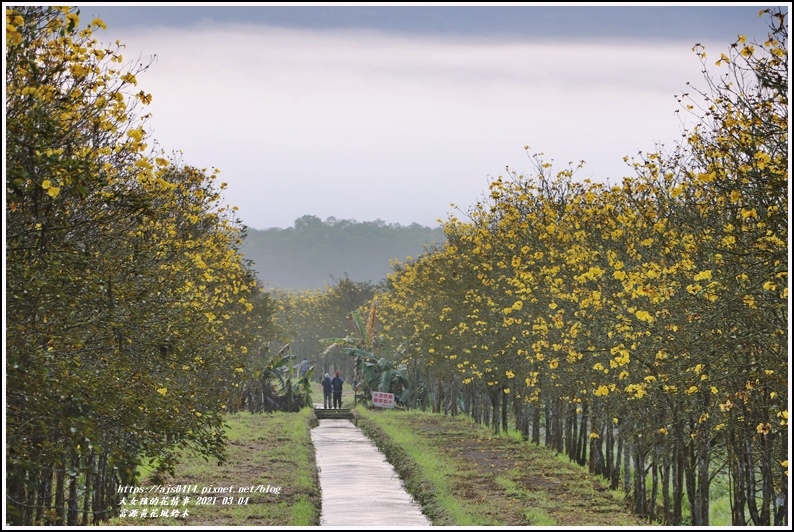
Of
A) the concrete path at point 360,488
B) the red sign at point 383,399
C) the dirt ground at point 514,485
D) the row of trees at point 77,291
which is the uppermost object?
the row of trees at point 77,291

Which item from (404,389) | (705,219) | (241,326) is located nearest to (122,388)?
(705,219)

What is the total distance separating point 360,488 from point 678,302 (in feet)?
44.4

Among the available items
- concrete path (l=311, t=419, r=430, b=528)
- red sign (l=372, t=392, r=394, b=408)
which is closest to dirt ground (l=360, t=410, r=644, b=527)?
concrete path (l=311, t=419, r=430, b=528)

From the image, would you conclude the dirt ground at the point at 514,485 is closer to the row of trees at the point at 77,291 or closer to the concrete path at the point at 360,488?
the concrete path at the point at 360,488

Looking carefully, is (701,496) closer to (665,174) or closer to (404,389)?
(665,174)

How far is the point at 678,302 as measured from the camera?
13.9 meters

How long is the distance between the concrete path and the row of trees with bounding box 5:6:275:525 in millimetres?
5320

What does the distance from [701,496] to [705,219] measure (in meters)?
4.86

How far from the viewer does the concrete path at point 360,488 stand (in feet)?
66.1

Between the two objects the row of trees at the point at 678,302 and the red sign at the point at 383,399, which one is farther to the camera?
the red sign at the point at 383,399

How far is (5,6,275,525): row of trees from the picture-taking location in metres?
9.02

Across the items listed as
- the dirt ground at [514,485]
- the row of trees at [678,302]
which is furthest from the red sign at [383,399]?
the row of trees at [678,302]

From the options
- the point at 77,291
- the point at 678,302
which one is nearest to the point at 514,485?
the point at 678,302

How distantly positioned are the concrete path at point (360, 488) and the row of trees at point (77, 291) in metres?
5.32
